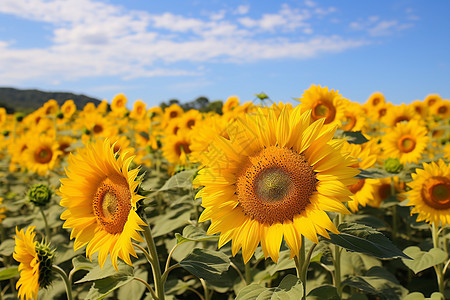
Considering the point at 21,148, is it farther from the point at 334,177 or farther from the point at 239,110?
the point at 334,177

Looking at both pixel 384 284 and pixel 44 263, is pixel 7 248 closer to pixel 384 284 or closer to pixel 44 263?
pixel 44 263

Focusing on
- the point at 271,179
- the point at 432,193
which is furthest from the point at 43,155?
the point at 432,193

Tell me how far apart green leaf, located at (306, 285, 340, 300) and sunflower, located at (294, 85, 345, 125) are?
1325 mm

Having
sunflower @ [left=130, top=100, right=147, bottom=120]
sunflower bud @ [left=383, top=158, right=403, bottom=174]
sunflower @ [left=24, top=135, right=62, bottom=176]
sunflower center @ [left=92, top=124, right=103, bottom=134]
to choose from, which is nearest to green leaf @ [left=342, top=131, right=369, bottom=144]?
sunflower bud @ [left=383, top=158, right=403, bottom=174]

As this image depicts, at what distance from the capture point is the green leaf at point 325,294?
1.97 m

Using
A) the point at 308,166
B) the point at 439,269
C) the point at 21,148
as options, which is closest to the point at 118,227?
the point at 308,166

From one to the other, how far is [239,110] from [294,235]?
2.63 m

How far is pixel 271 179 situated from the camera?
168 cm

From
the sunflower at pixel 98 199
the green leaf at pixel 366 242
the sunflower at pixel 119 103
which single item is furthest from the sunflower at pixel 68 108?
the green leaf at pixel 366 242

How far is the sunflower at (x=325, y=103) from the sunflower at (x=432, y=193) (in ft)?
2.69

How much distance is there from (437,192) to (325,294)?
1623mm

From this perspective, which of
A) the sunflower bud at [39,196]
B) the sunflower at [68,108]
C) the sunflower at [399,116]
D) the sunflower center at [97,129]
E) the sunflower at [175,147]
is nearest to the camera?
the sunflower bud at [39,196]

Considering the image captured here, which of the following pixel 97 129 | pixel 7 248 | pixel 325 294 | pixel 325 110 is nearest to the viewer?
pixel 325 294

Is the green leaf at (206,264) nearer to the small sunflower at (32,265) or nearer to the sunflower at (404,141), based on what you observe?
the small sunflower at (32,265)
